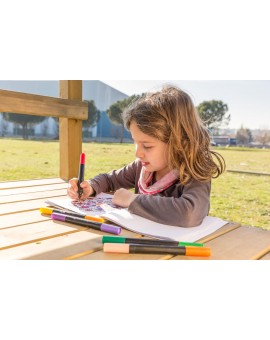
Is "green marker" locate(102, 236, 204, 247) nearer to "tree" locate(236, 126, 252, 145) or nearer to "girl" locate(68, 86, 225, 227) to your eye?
"girl" locate(68, 86, 225, 227)

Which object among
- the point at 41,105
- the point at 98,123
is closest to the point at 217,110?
the point at 98,123

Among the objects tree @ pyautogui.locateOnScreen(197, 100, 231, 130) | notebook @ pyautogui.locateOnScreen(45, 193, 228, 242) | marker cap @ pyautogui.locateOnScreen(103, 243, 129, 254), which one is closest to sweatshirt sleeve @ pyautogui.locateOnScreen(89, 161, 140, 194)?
notebook @ pyautogui.locateOnScreen(45, 193, 228, 242)

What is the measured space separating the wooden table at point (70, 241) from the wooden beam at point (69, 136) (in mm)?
930

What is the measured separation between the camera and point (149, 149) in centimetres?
125

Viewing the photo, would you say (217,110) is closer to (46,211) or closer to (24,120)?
(24,120)

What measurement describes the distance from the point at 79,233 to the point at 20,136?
4.89 metres

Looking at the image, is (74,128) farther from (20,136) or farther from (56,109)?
(20,136)

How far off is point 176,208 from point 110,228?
0.68ft

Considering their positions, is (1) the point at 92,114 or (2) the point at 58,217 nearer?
(2) the point at 58,217

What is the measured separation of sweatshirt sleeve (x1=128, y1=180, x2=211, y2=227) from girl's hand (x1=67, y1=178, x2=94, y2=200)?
0.32 meters

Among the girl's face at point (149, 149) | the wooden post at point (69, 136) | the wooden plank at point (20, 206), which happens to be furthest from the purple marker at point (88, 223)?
the wooden post at point (69, 136)

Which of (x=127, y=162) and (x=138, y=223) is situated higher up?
(x=138, y=223)

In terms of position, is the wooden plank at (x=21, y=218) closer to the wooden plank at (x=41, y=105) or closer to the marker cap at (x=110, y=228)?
the marker cap at (x=110, y=228)

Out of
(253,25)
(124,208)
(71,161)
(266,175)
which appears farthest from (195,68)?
(266,175)
